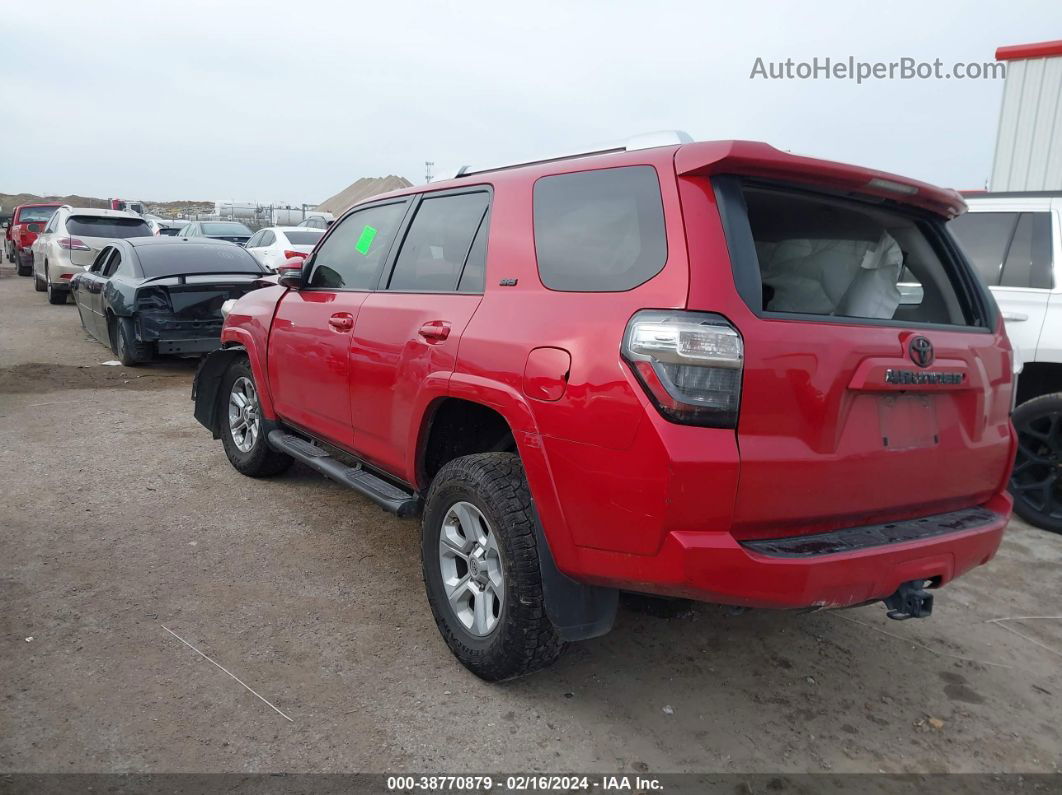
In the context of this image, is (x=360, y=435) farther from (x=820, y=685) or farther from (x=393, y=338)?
(x=820, y=685)

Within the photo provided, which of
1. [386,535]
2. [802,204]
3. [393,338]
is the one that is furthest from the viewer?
[386,535]

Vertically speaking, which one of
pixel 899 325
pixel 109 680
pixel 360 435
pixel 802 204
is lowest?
pixel 109 680

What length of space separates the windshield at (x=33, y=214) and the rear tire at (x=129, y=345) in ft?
51.6

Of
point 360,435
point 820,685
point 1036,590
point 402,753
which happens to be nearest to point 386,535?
point 360,435

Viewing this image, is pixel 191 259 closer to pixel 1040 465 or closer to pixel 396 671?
pixel 396 671

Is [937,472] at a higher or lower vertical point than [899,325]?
lower

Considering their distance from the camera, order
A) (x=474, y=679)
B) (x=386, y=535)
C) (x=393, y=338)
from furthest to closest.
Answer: (x=386, y=535) < (x=393, y=338) < (x=474, y=679)

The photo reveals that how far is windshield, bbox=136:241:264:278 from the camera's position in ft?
28.8

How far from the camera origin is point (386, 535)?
440 centimetres

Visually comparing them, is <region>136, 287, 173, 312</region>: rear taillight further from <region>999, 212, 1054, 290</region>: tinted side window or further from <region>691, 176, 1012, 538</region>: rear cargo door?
<region>999, 212, 1054, 290</region>: tinted side window

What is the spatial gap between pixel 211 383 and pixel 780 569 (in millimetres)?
4424

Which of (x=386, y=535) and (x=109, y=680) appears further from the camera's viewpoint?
(x=386, y=535)

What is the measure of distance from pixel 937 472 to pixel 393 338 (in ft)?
7.19

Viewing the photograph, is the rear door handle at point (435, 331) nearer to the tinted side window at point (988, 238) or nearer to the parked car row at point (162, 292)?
the tinted side window at point (988, 238)
